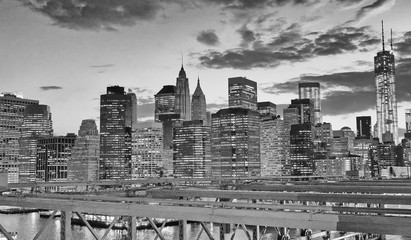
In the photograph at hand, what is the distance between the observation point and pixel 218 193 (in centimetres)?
1484

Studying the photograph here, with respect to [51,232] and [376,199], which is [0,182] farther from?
[51,232]

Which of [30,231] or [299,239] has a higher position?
[299,239]

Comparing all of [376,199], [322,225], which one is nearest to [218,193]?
[376,199]

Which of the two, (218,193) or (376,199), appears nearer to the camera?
(376,199)

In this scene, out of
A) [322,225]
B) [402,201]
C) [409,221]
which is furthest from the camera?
[402,201]

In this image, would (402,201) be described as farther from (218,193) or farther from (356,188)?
(356,188)

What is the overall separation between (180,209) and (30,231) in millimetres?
116233

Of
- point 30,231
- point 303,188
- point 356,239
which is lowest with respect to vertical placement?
point 30,231

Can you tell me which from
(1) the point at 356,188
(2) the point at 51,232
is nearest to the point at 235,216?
(1) the point at 356,188

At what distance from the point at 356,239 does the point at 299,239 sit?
7.55 metres

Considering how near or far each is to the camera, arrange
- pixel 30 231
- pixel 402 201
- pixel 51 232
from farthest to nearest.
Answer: pixel 30 231 < pixel 51 232 < pixel 402 201

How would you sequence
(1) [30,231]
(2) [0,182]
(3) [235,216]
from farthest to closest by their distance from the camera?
(1) [30,231] → (2) [0,182] → (3) [235,216]

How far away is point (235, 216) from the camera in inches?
320

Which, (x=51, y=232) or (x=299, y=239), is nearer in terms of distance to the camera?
(x=299, y=239)
